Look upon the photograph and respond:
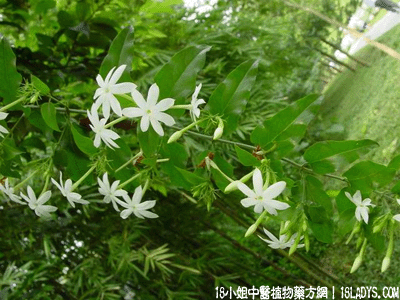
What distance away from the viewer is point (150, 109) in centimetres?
31

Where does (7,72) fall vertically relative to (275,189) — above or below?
above

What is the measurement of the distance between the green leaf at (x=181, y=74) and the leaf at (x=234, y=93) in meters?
0.02

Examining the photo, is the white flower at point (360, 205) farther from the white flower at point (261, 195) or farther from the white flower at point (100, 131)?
the white flower at point (100, 131)

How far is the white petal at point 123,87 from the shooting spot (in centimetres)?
31

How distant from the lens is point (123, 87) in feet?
1.01

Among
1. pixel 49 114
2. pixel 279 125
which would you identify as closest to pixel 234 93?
pixel 279 125

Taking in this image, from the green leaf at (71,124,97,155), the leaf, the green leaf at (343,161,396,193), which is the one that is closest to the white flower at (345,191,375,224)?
the green leaf at (343,161,396,193)

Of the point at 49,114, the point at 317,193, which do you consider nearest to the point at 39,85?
the point at 49,114

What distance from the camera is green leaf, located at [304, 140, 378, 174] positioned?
0.36 metres

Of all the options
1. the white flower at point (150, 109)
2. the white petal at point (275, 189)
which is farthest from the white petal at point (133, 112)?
the white petal at point (275, 189)

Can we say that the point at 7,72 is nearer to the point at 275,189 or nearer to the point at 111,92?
the point at 111,92

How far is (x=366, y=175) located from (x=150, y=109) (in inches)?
7.2

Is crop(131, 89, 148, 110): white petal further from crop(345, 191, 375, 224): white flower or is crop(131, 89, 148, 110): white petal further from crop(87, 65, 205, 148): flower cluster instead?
crop(345, 191, 375, 224): white flower

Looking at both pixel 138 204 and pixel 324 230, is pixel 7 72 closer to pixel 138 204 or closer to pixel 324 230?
pixel 138 204
